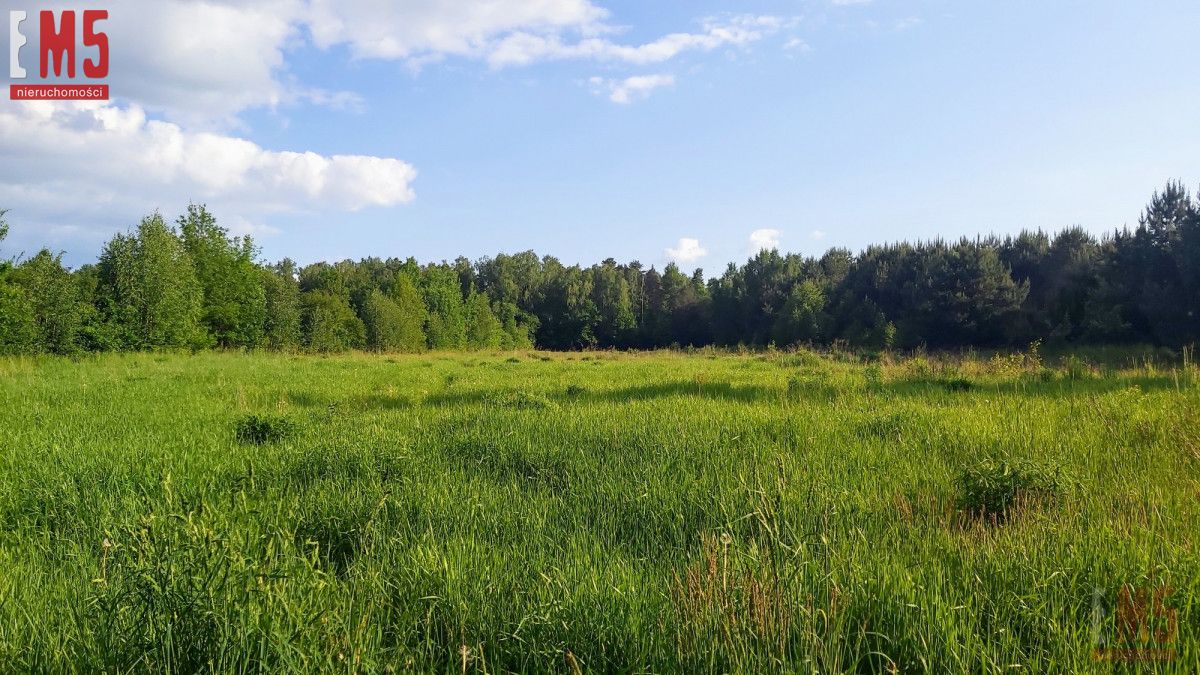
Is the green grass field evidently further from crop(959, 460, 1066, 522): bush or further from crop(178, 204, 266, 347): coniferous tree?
crop(178, 204, 266, 347): coniferous tree

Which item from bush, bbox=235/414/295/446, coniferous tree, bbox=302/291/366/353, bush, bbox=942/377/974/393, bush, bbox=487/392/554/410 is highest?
coniferous tree, bbox=302/291/366/353

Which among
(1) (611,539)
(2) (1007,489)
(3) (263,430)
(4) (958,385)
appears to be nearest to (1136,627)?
(2) (1007,489)

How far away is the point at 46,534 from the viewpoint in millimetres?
3842

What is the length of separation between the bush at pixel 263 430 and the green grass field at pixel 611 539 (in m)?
0.05

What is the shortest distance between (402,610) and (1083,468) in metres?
5.54

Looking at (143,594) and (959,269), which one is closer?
(143,594)

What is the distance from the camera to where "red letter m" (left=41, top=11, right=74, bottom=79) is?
36.2 feet

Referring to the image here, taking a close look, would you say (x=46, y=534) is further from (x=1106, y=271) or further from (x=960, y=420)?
(x=1106, y=271)

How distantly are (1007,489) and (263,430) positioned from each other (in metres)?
7.79

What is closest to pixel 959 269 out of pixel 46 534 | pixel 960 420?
pixel 960 420

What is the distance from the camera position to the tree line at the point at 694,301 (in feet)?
92.1

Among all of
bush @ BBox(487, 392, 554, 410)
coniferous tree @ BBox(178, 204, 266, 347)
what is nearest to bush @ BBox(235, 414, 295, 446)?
bush @ BBox(487, 392, 554, 410)

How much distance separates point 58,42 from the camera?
443 inches

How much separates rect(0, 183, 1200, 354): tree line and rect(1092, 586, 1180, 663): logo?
1287 inches
